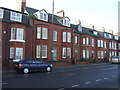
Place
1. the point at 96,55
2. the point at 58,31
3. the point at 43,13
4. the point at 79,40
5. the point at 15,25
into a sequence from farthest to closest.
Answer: the point at 96,55, the point at 79,40, the point at 58,31, the point at 43,13, the point at 15,25

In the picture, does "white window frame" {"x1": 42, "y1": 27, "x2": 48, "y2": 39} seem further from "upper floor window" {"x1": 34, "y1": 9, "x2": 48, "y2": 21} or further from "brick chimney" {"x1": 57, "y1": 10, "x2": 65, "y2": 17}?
"brick chimney" {"x1": 57, "y1": 10, "x2": 65, "y2": 17}

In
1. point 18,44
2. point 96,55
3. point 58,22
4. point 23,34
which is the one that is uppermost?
point 58,22

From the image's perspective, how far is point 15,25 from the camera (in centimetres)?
2111

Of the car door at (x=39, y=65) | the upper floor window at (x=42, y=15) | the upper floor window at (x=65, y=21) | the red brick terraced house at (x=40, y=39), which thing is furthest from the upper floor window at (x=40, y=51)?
the upper floor window at (x=65, y=21)

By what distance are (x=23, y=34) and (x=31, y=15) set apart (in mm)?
4775

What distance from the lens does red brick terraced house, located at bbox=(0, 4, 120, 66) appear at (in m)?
21.0

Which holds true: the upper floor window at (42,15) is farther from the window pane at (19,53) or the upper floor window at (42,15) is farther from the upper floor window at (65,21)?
the window pane at (19,53)

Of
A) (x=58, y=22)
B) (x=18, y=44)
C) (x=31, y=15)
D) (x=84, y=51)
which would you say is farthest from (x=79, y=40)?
(x=18, y=44)

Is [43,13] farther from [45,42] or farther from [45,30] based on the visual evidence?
[45,42]

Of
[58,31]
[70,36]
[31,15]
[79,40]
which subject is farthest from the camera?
[79,40]

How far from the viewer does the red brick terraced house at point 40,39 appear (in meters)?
21.0

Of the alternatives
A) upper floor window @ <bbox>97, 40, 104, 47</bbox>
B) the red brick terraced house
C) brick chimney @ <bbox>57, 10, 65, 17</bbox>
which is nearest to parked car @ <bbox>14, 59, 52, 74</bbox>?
the red brick terraced house

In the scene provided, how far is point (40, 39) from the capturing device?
2483 cm

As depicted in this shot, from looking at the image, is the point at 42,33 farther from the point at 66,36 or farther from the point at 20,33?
the point at 66,36
